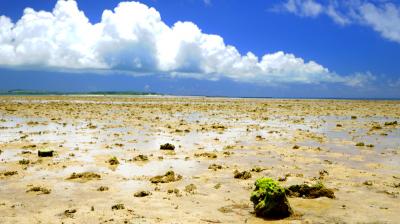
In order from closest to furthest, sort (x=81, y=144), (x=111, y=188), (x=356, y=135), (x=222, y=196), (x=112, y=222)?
1. (x=112, y=222)
2. (x=222, y=196)
3. (x=111, y=188)
4. (x=81, y=144)
5. (x=356, y=135)

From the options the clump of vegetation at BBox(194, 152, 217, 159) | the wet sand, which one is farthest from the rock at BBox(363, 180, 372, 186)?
the clump of vegetation at BBox(194, 152, 217, 159)

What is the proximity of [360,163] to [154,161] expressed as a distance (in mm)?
8457

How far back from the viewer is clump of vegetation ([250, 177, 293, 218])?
1049 centimetres

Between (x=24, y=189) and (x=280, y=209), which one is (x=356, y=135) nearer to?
(x=280, y=209)

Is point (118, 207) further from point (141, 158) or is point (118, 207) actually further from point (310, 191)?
point (141, 158)

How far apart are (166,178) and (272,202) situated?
5.02 m

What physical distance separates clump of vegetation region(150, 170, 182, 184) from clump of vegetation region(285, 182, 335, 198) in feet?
12.8

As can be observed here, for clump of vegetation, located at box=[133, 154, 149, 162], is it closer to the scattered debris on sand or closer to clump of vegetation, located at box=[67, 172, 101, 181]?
clump of vegetation, located at box=[67, 172, 101, 181]

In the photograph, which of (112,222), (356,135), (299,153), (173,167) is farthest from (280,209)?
(356,135)

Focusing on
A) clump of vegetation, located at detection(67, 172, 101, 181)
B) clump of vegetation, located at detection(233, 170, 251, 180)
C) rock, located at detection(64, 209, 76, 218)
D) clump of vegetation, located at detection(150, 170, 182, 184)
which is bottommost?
rock, located at detection(64, 209, 76, 218)

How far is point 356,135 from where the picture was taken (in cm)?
2900

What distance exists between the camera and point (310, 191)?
494 inches

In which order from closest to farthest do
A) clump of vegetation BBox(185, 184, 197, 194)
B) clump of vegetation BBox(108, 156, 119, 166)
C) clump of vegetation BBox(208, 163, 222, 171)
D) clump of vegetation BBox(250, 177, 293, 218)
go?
1. clump of vegetation BBox(250, 177, 293, 218)
2. clump of vegetation BBox(185, 184, 197, 194)
3. clump of vegetation BBox(208, 163, 222, 171)
4. clump of vegetation BBox(108, 156, 119, 166)

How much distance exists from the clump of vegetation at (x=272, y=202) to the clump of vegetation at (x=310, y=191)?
1.81m
